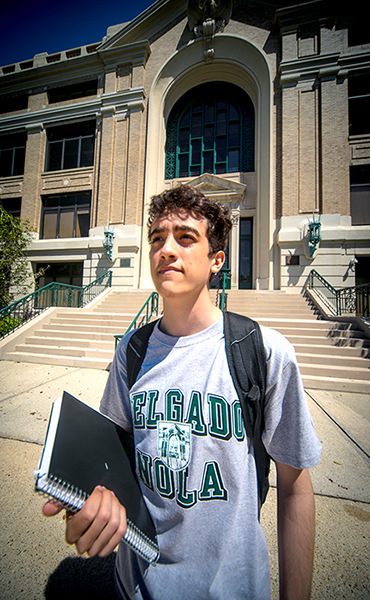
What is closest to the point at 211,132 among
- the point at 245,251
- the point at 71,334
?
the point at 245,251

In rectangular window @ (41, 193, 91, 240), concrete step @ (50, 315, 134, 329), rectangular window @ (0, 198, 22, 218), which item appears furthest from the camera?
rectangular window @ (0, 198, 22, 218)

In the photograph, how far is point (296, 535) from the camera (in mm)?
1001

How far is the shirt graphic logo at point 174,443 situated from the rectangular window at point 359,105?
17.7 m

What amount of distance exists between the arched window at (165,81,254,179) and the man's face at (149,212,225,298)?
52.7 feet

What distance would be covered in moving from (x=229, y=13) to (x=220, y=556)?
22.6 metres

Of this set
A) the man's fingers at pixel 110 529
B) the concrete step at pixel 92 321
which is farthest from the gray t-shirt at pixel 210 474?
the concrete step at pixel 92 321

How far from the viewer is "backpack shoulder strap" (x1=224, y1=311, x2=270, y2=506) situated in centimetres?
105

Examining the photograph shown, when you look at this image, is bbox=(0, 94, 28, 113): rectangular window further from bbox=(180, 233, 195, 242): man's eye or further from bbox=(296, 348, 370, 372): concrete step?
bbox=(180, 233, 195, 242): man's eye

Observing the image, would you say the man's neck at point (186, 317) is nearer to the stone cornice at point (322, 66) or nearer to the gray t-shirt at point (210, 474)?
the gray t-shirt at point (210, 474)

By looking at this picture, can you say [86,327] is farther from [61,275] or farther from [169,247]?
[61,275]

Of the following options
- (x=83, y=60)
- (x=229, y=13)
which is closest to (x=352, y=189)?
(x=229, y=13)

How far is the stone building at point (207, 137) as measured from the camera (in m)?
12.5

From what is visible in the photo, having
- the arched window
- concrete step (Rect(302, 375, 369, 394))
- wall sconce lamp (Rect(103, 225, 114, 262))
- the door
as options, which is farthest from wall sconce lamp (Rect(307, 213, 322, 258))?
wall sconce lamp (Rect(103, 225, 114, 262))

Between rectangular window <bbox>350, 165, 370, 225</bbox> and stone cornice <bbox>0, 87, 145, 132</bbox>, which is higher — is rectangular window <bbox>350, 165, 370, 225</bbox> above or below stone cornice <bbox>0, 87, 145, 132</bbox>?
below
